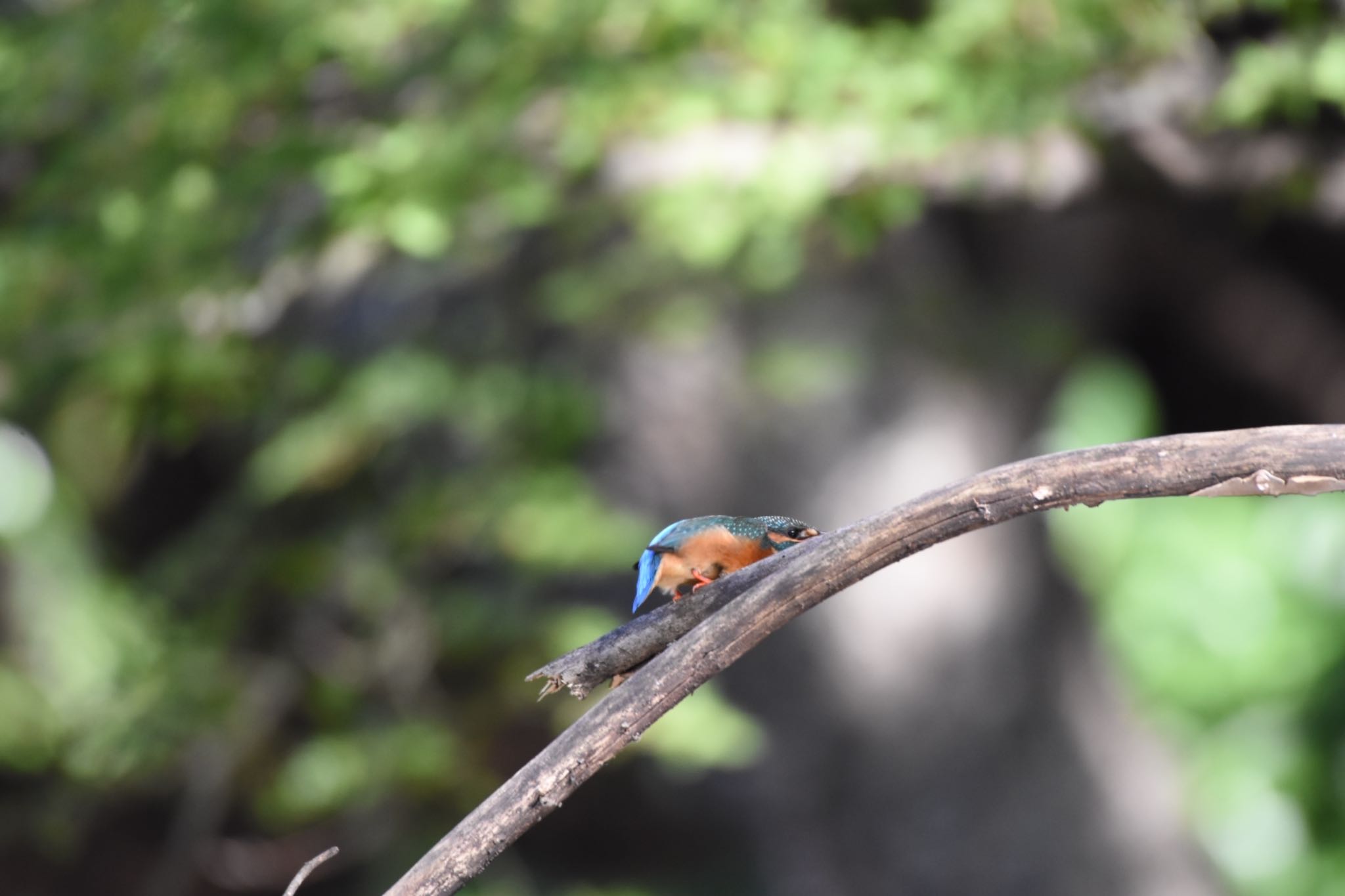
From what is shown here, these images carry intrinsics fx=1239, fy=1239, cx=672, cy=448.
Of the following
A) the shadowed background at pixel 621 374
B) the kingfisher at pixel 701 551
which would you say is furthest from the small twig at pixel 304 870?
the shadowed background at pixel 621 374

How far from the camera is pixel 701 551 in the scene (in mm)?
737

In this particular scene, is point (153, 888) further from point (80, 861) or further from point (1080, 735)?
point (1080, 735)

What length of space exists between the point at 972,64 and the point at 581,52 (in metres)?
0.71

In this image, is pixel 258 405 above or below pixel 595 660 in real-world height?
above

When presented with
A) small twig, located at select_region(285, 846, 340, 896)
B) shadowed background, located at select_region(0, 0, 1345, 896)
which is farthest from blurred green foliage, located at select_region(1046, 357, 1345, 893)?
small twig, located at select_region(285, 846, 340, 896)

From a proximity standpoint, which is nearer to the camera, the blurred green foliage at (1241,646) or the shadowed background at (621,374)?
the shadowed background at (621,374)

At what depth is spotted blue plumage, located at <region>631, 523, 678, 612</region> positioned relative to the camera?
0.73 metres

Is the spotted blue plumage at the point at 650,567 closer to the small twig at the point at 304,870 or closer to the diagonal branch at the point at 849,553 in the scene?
the diagonal branch at the point at 849,553

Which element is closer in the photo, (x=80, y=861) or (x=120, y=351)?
(x=120, y=351)

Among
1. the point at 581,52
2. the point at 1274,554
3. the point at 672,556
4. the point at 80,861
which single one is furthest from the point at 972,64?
the point at 80,861

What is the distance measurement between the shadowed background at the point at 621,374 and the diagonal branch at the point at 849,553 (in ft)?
4.42

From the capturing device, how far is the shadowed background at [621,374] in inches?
85.0

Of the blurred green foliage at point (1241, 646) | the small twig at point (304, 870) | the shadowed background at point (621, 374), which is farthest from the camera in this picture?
the blurred green foliage at point (1241, 646)

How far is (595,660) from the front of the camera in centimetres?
68
